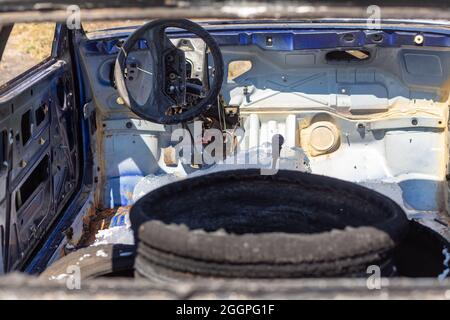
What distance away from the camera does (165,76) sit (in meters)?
3.94

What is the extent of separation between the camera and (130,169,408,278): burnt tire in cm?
177

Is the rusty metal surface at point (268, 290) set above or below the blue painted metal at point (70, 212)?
above

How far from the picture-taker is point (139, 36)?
3.87 metres

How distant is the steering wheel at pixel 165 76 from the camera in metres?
3.88

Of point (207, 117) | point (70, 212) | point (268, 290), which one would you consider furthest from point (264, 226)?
point (207, 117)

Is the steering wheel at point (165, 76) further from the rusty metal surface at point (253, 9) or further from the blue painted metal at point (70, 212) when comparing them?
the rusty metal surface at point (253, 9)

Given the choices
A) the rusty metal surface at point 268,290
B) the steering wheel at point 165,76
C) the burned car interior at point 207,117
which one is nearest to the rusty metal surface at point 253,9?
the rusty metal surface at point 268,290

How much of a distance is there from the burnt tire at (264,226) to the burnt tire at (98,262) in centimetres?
58

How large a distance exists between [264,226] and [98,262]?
0.91 metres

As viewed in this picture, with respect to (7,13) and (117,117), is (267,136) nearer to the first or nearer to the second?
(117,117)

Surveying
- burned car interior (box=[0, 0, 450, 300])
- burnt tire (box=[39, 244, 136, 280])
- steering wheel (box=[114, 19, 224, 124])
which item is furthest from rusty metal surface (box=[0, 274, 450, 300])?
steering wheel (box=[114, 19, 224, 124])

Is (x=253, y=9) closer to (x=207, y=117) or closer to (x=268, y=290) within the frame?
(x=268, y=290)

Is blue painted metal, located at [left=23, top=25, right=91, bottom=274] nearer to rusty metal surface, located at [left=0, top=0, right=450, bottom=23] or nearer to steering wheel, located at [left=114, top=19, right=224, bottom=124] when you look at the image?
steering wheel, located at [left=114, top=19, right=224, bottom=124]

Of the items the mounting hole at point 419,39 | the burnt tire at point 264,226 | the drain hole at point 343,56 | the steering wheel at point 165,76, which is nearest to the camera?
the burnt tire at point 264,226
